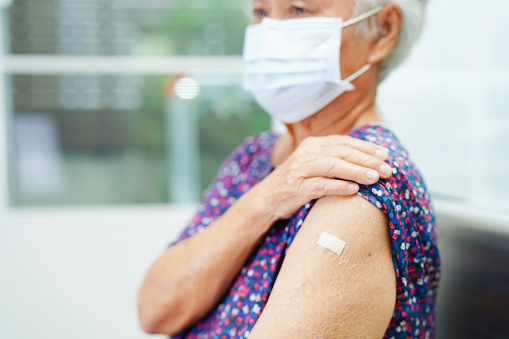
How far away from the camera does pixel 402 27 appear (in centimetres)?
96

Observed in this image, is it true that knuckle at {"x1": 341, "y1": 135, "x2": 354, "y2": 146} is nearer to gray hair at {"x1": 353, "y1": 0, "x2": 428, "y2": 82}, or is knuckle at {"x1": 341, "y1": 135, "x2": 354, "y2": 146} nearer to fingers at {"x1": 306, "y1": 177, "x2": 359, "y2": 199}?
fingers at {"x1": 306, "y1": 177, "x2": 359, "y2": 199}

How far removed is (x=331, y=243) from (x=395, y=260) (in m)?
0.12

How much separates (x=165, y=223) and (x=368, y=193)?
1949 millimetres

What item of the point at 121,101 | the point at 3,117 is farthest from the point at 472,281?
the point at 3,117

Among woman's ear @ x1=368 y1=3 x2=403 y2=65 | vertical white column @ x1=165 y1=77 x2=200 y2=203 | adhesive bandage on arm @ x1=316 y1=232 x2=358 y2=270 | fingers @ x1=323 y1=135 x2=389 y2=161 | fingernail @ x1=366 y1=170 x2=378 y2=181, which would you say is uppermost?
woman's ear @ x1=368 y1=3 x2=403 y2=65

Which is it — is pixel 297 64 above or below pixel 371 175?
above

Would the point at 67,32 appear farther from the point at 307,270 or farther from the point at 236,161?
the point at 307,270

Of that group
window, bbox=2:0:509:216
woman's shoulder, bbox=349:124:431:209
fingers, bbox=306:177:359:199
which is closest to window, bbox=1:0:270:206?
window, bbox=2:0:509:216

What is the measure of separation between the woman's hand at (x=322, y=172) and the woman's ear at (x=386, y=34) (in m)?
0.24

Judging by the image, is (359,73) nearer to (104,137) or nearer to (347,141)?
(347,141)

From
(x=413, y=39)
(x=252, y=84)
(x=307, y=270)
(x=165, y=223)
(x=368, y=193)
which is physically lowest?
(x=165, y=223)

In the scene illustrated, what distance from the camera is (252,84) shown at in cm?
102

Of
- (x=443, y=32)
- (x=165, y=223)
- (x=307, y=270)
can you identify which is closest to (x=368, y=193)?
(x=307, y=270)

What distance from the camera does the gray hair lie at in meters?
0.91
